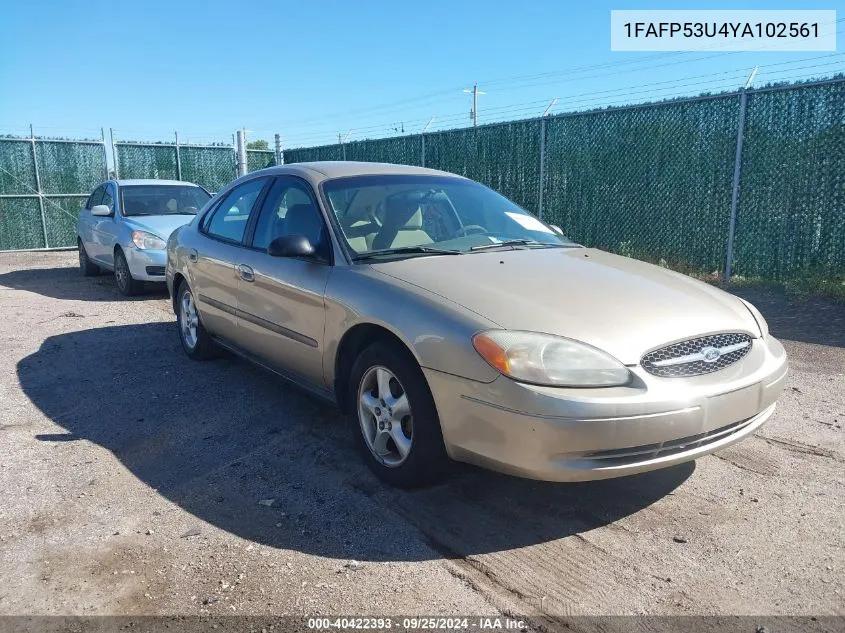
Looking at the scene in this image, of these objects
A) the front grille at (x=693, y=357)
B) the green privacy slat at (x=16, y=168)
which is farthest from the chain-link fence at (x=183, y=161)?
the front grille at (x=693, y=357)

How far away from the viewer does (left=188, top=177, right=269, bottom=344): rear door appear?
4898 millimetres

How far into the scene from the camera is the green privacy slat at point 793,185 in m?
7.71

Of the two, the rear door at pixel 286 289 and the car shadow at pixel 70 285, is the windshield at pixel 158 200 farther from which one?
the rear door at pixel 286 289

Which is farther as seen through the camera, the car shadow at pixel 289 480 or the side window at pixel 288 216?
the side window at pixel 288 216

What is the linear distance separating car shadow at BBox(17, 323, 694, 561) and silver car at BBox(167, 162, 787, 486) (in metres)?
0.26

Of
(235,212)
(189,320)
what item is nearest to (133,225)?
(189,320)

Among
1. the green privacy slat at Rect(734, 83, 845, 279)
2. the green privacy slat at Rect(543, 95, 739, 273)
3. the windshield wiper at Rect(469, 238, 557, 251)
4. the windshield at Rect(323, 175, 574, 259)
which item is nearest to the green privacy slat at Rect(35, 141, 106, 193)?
the green privacy slat at Rect(543, 95, 739, 273)

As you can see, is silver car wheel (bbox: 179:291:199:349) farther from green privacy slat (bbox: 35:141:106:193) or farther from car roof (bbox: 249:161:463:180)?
green privacy slat (bbox: 35:141:106:193)

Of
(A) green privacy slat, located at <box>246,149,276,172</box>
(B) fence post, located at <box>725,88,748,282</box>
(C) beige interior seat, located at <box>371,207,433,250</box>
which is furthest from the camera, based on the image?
(A) green privacy slat, located at <box>246,149,276,172</box>

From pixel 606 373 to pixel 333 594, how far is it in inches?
54.8

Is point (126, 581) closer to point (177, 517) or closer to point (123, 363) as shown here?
point (177, 517)

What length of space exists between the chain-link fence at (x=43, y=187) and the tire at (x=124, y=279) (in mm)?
7571

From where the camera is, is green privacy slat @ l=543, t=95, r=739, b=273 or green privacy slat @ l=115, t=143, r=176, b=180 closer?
green privacy slat @ l=543, t=95, r=739, b=273

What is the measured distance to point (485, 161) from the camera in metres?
12.1
